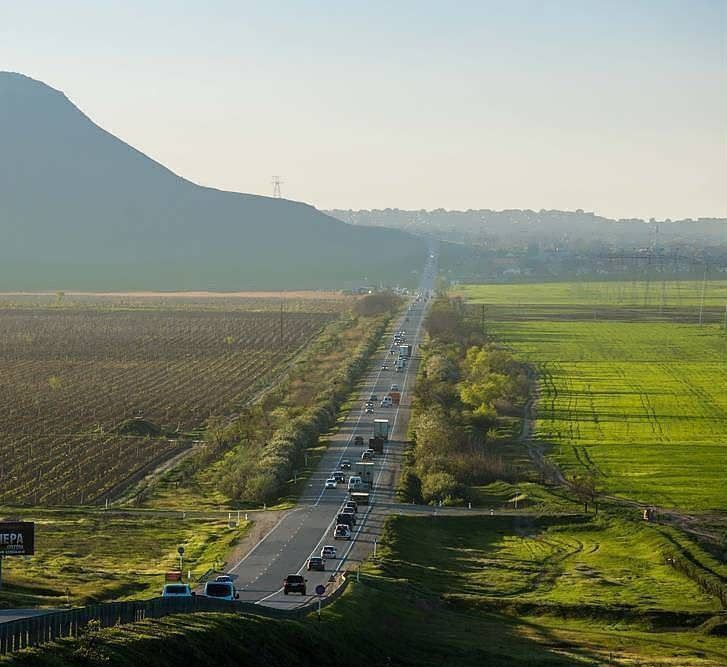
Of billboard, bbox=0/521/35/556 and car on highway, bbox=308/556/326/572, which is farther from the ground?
billboard, bbox=0/521/35/556

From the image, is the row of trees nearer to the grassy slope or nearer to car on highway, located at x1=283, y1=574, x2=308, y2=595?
the grassy slope

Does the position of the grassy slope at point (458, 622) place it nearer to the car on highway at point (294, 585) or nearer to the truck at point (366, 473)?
the car on highway at point (294, 585)

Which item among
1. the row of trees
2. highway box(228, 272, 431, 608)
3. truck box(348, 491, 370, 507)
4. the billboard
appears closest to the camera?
the billboard

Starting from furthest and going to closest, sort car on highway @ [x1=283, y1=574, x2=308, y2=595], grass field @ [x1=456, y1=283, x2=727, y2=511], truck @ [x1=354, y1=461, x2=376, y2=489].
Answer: grass field @ [x1=456, y1=283, x2=727, y2=511] → truck @ [x1=354, y1=461, x2=376, y2=489] → car on highway @ [x1=283, y1=574, x2=308, y2=595]

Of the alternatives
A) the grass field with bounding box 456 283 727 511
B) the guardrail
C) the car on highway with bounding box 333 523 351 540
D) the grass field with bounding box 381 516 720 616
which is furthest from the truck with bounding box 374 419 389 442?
the guardrail

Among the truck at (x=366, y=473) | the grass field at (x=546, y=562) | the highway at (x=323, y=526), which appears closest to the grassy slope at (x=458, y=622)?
the grass field at (x=546, y=562)
